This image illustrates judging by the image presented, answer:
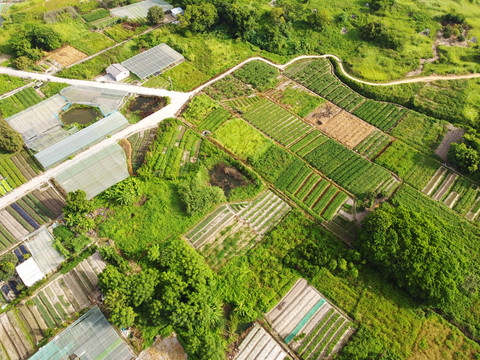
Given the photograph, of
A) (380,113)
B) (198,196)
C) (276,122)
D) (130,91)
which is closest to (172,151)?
(198,196)

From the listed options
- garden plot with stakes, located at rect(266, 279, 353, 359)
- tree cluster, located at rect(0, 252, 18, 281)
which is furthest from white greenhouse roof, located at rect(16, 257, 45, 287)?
garden plot with stakes, located at rect(266, 279, 353, 359)

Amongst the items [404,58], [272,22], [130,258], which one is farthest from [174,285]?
[404,58]

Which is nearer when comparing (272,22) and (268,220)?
(268,220)

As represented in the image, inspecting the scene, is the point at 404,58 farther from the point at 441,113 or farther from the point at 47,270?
the point at 47,270

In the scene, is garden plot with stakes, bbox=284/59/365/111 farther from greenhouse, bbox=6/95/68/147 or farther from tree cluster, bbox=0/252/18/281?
tree cluster, bbox=0/252/18/281

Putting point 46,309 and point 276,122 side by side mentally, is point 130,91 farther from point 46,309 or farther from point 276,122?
point 46,309

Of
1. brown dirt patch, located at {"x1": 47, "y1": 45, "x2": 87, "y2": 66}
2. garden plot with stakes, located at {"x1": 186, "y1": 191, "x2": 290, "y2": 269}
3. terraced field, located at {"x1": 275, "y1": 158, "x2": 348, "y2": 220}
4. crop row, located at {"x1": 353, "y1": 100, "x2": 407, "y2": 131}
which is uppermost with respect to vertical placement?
crop row, located at {"x1": 353, "y1": 100, "x2": 407, "y2": 131}

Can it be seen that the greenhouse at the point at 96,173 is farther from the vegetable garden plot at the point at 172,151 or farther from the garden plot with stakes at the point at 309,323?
the garden plot with stakes at the point at 309,323
